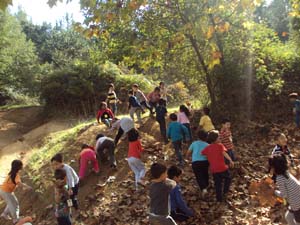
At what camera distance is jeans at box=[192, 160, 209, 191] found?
8117mm

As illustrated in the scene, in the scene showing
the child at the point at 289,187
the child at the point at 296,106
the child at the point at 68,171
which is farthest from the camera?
the child at the point at 296,106

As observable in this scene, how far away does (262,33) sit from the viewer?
13.9m

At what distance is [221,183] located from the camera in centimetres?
805

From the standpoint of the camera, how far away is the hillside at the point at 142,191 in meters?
8.05

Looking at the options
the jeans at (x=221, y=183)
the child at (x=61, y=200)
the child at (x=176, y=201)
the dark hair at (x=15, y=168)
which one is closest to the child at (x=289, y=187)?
the child at (x=176, y=201)

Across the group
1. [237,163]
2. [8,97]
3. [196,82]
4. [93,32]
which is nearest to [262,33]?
[196,82]

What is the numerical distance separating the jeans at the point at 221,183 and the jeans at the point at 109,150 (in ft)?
10.9

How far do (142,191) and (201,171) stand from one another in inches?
70.5

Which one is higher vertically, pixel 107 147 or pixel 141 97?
pixel 141 97

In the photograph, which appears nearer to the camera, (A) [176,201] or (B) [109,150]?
(A) [176,201]

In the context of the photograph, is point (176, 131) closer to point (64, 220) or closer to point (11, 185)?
point (64, 220)

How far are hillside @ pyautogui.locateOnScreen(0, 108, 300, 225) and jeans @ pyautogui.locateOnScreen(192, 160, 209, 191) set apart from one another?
1.18 ft

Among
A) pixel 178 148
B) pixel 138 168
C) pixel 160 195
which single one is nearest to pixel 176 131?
pixel 178 148

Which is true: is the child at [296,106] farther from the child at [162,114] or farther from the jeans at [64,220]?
the jeans at [64,220]
